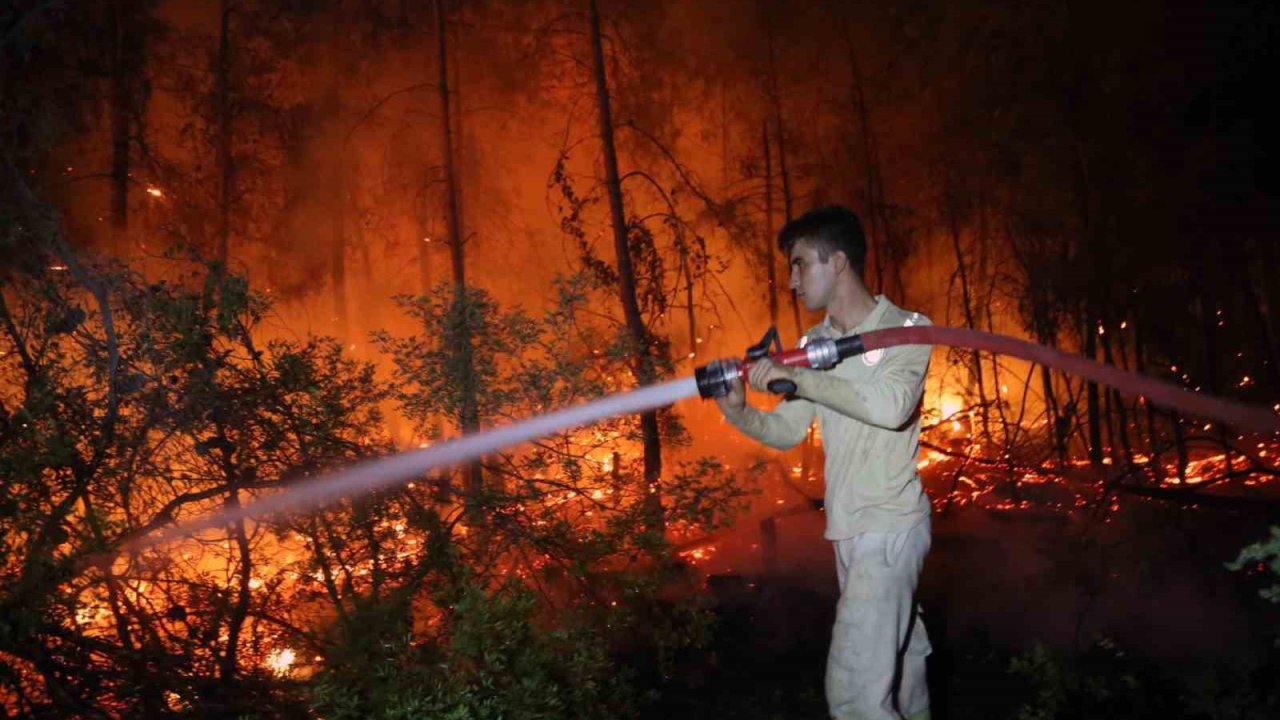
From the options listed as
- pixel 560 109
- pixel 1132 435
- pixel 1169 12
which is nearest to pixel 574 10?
pixel 560 109

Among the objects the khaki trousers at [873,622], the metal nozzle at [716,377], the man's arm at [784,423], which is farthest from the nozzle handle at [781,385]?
the khaki trousers at [873,622]

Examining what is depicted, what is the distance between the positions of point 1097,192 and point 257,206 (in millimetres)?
10464

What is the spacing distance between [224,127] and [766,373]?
32.7ft

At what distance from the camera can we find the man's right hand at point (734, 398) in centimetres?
278

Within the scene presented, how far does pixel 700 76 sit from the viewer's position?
478 inches

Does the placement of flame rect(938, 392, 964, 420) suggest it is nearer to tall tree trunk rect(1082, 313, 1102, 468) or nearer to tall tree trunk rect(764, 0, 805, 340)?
tall tree trunk rect(764, 0, 805, 340)

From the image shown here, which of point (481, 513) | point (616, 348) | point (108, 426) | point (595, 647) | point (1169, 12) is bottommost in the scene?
point (595, 647)

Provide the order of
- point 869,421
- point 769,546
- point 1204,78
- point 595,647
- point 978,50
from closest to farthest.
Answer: point 869,421, point 595,647, point 1204,78, point 769,546, point 978,50

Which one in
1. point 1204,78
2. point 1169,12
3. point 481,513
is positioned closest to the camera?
point 481,513

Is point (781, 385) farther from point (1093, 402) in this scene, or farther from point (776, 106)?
point (776, 106)

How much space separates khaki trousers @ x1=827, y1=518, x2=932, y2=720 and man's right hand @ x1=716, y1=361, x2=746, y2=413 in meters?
0.64

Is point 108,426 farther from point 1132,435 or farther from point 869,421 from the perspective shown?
point 1132,435

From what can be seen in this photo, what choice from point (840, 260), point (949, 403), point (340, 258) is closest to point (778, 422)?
point (840, 260)

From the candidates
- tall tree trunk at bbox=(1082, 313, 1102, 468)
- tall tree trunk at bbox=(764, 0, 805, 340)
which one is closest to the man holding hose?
tall tree trunk at bbox=(1082, 313, 1102, 468)
